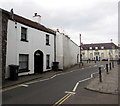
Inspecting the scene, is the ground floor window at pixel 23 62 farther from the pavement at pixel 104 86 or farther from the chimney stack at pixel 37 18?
the chimney stack at pixel 37 18

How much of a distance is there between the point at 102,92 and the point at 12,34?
30.3ft

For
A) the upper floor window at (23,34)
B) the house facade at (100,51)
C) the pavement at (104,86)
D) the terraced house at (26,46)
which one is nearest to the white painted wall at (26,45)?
the terraced house at (26,46)

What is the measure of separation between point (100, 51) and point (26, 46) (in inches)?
1995

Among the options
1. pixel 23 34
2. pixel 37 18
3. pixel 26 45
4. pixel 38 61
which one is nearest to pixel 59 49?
pixel 38 61

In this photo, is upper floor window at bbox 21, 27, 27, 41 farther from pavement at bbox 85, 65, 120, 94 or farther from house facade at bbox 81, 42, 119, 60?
house facade at bbox 81, 42, 119, 60

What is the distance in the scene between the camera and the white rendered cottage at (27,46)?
10808 millimetres

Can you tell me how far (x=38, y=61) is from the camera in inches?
591

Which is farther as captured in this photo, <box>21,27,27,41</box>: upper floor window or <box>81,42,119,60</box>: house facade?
<box>81,42,119,60</box>: house facade

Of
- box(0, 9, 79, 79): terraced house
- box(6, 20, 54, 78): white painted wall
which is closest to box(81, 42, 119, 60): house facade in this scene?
box(0, 9, 79, 79): terraced house

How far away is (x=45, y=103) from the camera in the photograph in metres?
5.24

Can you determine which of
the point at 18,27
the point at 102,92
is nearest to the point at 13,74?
the point at 18,27

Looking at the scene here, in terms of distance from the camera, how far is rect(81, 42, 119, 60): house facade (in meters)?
54.7

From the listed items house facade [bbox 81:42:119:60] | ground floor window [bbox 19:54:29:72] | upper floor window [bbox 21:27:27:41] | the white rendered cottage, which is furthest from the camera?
house facade [bbox 81:42:119:60]

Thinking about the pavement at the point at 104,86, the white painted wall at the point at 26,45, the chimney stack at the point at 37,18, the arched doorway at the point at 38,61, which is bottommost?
the pavement at the point at 104,86
